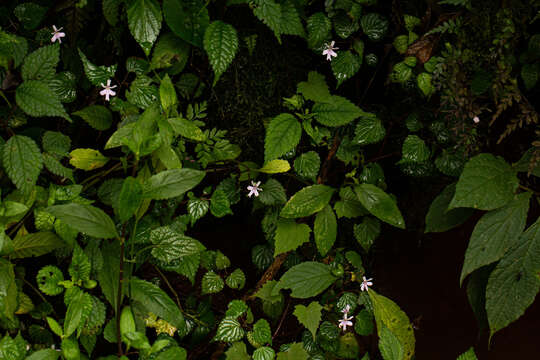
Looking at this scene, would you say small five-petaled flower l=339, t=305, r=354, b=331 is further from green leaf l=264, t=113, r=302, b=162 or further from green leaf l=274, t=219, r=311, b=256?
green leaf l=264, t=113, r=302, b=162

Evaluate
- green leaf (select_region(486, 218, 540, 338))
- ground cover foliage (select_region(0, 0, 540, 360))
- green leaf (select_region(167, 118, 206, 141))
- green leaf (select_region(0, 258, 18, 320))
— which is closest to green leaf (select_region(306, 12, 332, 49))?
ground cover foliage (select_region(0, 0, 540, 360))

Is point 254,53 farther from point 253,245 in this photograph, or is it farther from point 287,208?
point 253,245

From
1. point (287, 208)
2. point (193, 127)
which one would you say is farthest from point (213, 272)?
point (193, 127)

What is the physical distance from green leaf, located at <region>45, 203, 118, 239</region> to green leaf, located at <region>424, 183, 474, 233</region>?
766 millimetres

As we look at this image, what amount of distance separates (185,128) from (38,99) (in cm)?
34

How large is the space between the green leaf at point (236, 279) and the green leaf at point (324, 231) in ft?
0.79

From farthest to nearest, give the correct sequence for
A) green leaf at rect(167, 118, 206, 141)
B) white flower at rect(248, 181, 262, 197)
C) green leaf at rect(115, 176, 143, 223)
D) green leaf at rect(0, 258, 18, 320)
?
white flower at rect(248, 181, 262, 197) < green leaf at rect(167, 118, 206, 141) < green leaf at rect(0, 258, 18, 320) < green leaf at rect(115, 176, 143, 223)

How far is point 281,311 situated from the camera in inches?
55.4

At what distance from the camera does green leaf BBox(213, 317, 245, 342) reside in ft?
4.17

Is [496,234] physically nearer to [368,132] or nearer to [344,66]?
[368,132]

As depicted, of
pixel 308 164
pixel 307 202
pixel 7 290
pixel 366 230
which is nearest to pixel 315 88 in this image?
pixel 308 164

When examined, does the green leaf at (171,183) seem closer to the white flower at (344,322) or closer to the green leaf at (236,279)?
the green leaf at (236,279)

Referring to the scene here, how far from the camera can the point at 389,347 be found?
117cm

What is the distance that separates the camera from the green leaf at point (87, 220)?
0.98 metres
